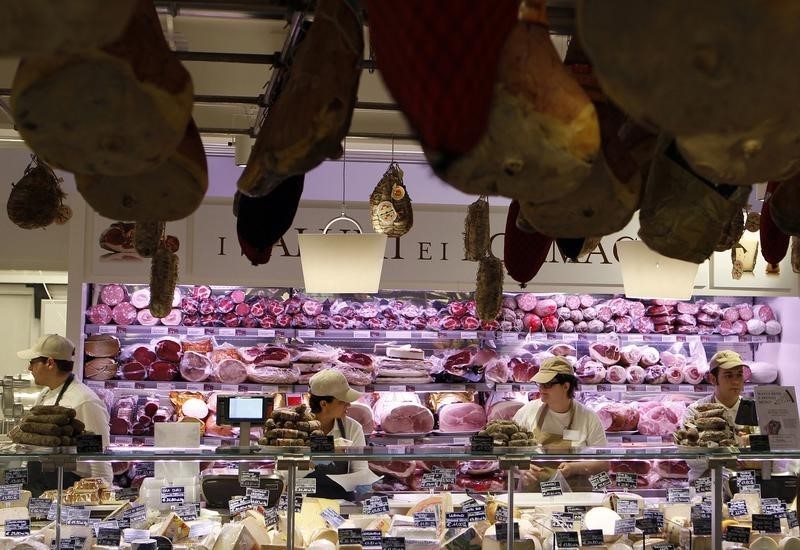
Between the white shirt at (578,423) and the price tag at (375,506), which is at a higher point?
the white shirt at (578,423)

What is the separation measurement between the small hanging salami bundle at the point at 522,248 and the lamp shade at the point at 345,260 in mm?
2810

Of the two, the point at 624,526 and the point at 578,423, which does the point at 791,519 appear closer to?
the point at 624,526

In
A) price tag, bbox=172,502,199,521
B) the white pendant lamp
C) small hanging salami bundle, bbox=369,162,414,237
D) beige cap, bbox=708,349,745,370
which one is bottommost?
price tag, bbox=172,502,199,521

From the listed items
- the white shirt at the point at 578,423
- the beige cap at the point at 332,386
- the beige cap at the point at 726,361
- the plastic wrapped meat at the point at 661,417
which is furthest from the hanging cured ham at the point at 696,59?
the plastic wrapped meat at the point at 661,417

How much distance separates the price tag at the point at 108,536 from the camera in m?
3.90

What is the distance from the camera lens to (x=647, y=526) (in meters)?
4.26

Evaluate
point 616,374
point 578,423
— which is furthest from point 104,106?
point 616,374

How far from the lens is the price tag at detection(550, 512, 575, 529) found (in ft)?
13.8

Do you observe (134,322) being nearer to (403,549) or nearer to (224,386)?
(224,386)

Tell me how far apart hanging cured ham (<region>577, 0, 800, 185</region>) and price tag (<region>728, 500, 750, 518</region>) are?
147 inches

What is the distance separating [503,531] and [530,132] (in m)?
3.29

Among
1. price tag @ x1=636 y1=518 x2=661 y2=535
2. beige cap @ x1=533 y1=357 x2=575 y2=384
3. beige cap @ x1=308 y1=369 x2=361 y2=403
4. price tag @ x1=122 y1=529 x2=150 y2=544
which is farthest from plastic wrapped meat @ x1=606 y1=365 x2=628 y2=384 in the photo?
price tag @ x1=122 y1=529 x2=150 y2=544

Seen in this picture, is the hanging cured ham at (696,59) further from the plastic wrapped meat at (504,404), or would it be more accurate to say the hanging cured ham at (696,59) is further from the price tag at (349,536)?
the plastic wrapped meat at (504,404)

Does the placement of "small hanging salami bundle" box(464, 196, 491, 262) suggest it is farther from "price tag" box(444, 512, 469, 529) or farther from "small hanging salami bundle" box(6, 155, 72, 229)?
"small hanging salami bundle" box(6, 155, 72, 229)
